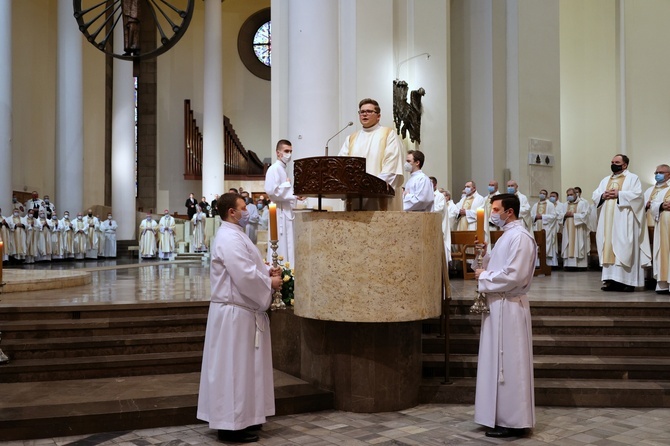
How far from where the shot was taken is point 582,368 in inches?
240

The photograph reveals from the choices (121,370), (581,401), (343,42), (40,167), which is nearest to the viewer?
(581,401)

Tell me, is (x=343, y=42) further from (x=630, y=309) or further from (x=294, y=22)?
(x=630, y=309)

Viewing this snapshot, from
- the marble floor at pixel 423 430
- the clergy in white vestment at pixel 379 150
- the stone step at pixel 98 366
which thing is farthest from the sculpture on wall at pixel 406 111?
the marble floor at pixel 423 430

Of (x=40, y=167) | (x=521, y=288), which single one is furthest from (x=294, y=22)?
(x=40, y=167)

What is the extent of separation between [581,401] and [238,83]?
81.6ft

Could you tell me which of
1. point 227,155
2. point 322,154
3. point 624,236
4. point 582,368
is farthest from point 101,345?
point 227,155

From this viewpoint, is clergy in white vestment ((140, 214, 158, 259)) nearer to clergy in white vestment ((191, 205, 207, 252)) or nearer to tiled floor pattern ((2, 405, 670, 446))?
clergy in white vestment ((191, 205, 207, 252))

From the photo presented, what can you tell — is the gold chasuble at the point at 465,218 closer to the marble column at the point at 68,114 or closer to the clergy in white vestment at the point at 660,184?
the clergy in white vestment at the point at 660,184

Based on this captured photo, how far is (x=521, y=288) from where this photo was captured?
4.88m

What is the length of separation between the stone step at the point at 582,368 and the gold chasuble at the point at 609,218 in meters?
3.26

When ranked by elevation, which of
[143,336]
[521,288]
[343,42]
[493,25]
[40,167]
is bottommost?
[143,336]

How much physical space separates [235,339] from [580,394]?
10.2ft

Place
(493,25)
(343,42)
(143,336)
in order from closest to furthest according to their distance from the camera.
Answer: (143,336) → (343,42) → (493,25)

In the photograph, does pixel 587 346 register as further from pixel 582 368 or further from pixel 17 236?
pixel 17 236
